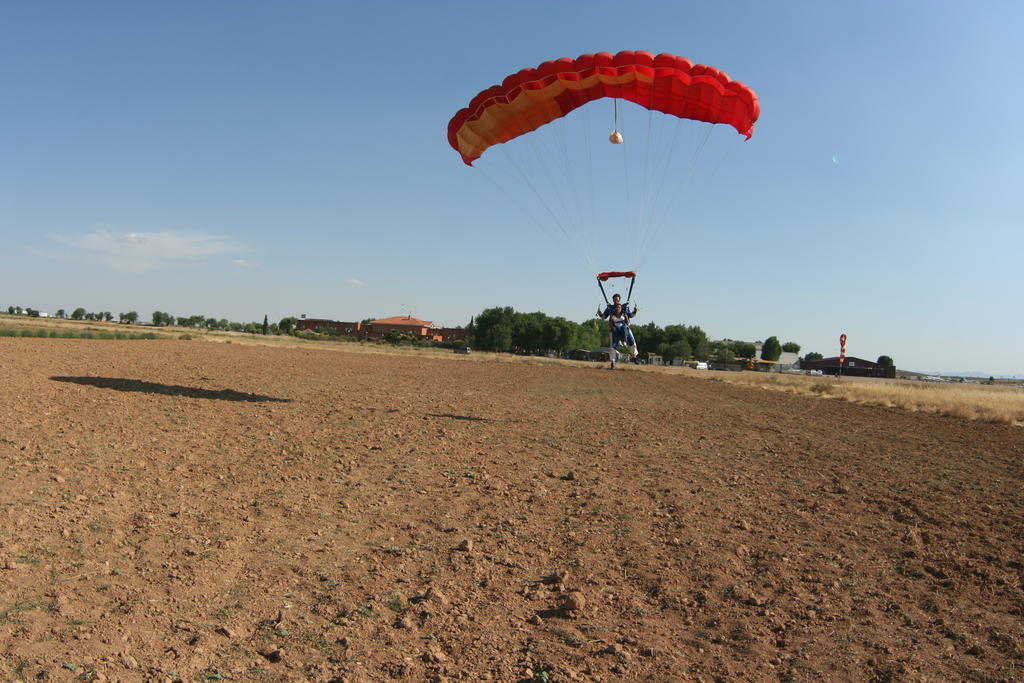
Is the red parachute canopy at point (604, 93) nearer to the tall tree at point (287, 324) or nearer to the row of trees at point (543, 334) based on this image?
the row of trees at point (543, 334)

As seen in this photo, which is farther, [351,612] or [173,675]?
[351,612]

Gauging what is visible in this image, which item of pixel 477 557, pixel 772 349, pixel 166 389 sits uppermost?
pixel 772 349

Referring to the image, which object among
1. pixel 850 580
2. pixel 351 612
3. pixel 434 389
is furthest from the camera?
pixel 434 389

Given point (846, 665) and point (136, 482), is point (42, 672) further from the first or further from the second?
point (846, 665)

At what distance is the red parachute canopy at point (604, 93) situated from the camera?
486 inches

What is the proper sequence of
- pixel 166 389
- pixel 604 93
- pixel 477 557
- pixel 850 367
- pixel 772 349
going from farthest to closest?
pixel 772 349, pixel 850 367, pixel 166 389, pixel 604 93, pixel 477 557

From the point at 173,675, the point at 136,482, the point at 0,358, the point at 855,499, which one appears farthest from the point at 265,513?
the point at 0,358

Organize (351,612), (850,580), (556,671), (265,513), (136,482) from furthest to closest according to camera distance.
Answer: (136,482) < (265,513) < (850,580) < (351,612) < (556,671)

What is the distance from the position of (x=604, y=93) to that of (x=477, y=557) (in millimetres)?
10867

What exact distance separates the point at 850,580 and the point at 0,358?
23413mm

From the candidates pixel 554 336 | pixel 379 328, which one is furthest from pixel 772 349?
pixel 379 328

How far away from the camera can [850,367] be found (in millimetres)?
106938

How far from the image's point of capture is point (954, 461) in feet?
39.1

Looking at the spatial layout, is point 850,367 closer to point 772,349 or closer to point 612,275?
point 772,349
